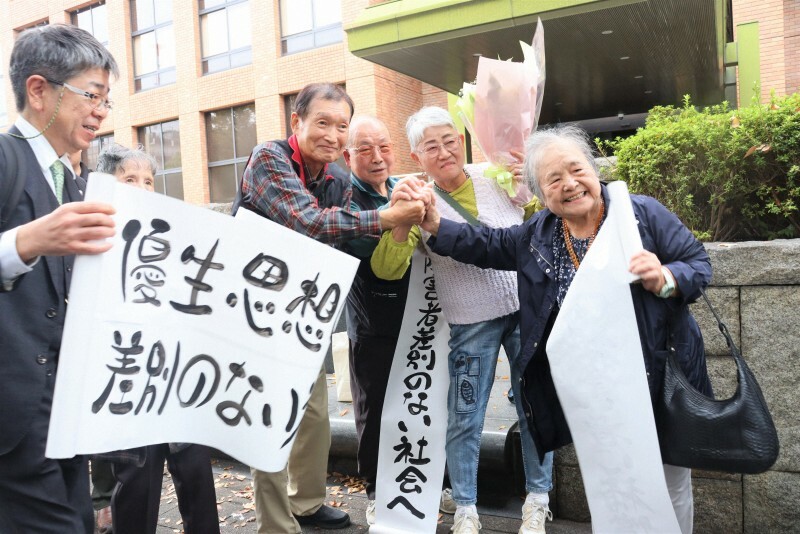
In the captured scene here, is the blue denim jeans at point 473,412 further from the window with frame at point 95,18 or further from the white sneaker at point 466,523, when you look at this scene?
the window with frame at point 95,18

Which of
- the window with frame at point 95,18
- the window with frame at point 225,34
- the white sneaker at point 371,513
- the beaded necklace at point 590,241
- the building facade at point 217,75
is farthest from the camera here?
the window with frame at point 95,18

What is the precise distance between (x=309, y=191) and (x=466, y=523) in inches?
65.2

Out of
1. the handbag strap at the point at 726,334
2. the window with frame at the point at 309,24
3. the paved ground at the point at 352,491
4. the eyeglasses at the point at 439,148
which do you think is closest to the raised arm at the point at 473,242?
the eyeglasses at the point at 439,148

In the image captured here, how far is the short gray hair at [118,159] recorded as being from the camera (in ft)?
10.9

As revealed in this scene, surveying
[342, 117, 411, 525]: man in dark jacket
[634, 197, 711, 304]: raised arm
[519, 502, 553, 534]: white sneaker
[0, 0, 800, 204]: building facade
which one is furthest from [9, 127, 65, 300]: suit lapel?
[0, 0, 800, 204]: building facade

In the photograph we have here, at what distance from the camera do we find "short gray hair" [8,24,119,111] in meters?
1.73

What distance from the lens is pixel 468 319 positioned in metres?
2.80

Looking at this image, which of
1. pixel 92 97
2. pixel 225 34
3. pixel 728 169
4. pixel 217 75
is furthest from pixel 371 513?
pixel 225 34

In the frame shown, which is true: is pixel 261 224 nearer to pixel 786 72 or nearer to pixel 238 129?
pixel 786 72

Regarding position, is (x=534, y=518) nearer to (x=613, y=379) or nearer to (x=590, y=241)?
(x=613, y=379)

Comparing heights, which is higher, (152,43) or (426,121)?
(152,43)

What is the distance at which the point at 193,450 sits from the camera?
2471 mm

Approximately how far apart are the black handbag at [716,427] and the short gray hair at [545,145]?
783 millimetres

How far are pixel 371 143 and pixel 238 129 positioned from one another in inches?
620
